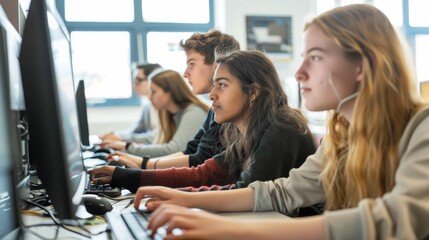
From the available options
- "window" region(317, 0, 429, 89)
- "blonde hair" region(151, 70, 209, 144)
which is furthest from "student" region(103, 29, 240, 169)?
"window" region(317, 0, 429, 89)

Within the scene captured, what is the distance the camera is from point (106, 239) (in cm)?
82

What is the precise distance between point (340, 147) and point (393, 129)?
19cm

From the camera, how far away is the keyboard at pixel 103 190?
4.10 ft

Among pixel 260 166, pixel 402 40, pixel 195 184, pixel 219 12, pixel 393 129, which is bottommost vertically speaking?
pixel 195 184

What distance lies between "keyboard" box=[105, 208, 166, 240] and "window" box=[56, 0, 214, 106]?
3.45m

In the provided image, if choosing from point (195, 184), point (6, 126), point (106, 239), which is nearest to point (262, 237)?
point (106, 239)

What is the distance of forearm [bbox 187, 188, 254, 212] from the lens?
968 millimetres

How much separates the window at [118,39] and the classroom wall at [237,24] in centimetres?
12

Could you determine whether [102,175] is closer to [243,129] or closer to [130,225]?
[243,129]

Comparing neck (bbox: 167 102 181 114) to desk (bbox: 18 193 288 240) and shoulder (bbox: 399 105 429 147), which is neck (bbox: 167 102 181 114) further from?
shoulder (bbox: 399 105 429 147)

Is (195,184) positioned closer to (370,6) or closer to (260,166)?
(260,166)

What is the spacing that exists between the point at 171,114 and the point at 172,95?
0.38 feet

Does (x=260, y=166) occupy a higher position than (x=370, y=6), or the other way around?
(x=370, y=6)

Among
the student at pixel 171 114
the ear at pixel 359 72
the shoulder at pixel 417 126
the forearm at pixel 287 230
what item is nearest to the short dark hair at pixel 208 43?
the student at pixel 171 114
